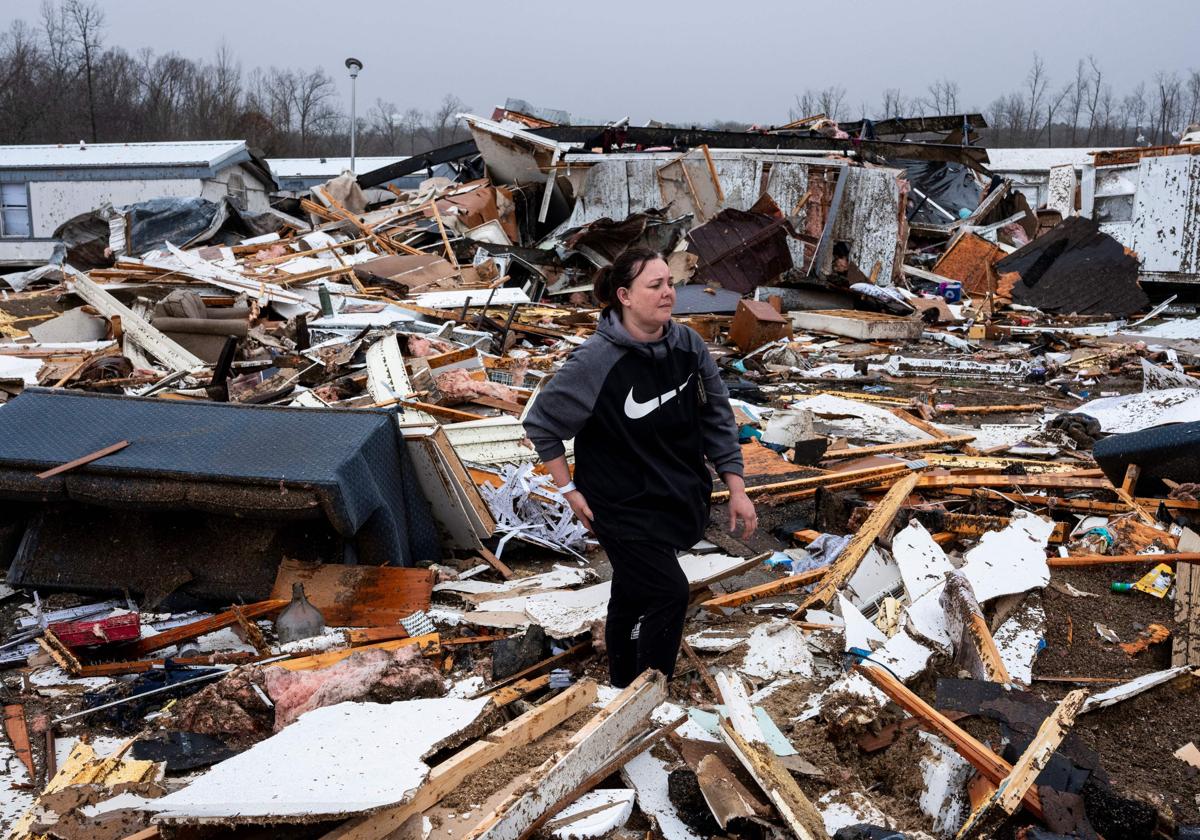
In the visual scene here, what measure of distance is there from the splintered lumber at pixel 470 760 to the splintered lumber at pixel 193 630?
1.76 m

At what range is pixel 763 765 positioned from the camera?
279 cm

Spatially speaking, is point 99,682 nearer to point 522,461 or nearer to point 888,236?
point 522,461

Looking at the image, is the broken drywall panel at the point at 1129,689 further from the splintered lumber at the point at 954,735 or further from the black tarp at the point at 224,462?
the black tarp at the point at 224,462

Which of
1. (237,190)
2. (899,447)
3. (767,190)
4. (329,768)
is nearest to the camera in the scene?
(329,768)

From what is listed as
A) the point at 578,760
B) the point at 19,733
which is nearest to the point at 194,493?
the point at 19,733

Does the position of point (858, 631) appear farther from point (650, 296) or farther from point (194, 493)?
point (194, 493)

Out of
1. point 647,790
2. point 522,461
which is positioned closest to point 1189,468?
point 522,461

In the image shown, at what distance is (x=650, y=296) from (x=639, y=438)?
0.45m

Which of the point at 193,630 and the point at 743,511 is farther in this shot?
the point at 193,630

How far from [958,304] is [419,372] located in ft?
36.3

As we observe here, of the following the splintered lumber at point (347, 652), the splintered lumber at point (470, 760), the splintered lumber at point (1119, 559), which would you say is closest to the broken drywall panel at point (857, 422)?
the splintered lumber at point (1119, 559)

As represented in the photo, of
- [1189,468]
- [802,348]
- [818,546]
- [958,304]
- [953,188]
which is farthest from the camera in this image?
[953,188]

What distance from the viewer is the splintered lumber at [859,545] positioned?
4.38 meters

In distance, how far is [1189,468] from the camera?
5.55 metres
